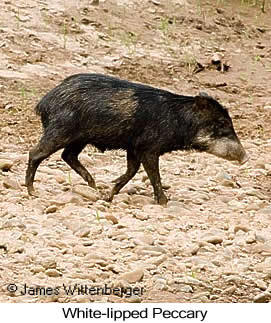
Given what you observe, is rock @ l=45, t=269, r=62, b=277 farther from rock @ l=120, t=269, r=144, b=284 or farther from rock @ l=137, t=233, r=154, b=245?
rock @ l=137, t=233, r=154, b=245

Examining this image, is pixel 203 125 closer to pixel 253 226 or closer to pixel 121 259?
pixel 253 226

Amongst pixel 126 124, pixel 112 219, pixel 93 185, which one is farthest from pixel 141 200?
pixel 112 219

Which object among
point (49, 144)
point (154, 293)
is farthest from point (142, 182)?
point (154, 293)

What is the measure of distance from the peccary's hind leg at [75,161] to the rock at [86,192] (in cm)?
13

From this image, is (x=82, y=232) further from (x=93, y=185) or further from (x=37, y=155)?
(x=93, y=185)

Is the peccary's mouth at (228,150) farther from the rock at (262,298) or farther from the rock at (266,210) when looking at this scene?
the rock at (262,298)

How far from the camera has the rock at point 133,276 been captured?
6.16 meters

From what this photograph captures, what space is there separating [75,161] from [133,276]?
2475 mm

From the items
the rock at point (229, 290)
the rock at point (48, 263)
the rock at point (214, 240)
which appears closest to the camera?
the rock at point (229, 290)

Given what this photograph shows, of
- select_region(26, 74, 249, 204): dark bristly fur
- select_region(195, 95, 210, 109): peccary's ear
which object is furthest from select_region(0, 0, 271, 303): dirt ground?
select_region(195, 95, 210, 109): peccary's ear

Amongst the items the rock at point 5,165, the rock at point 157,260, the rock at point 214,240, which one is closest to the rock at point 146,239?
the rock at point 157,260

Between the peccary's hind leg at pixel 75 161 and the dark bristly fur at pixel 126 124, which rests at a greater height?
the dark bristly fur at pixel 126 124

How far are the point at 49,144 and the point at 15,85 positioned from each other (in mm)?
3540

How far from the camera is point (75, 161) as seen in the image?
8.48 m
